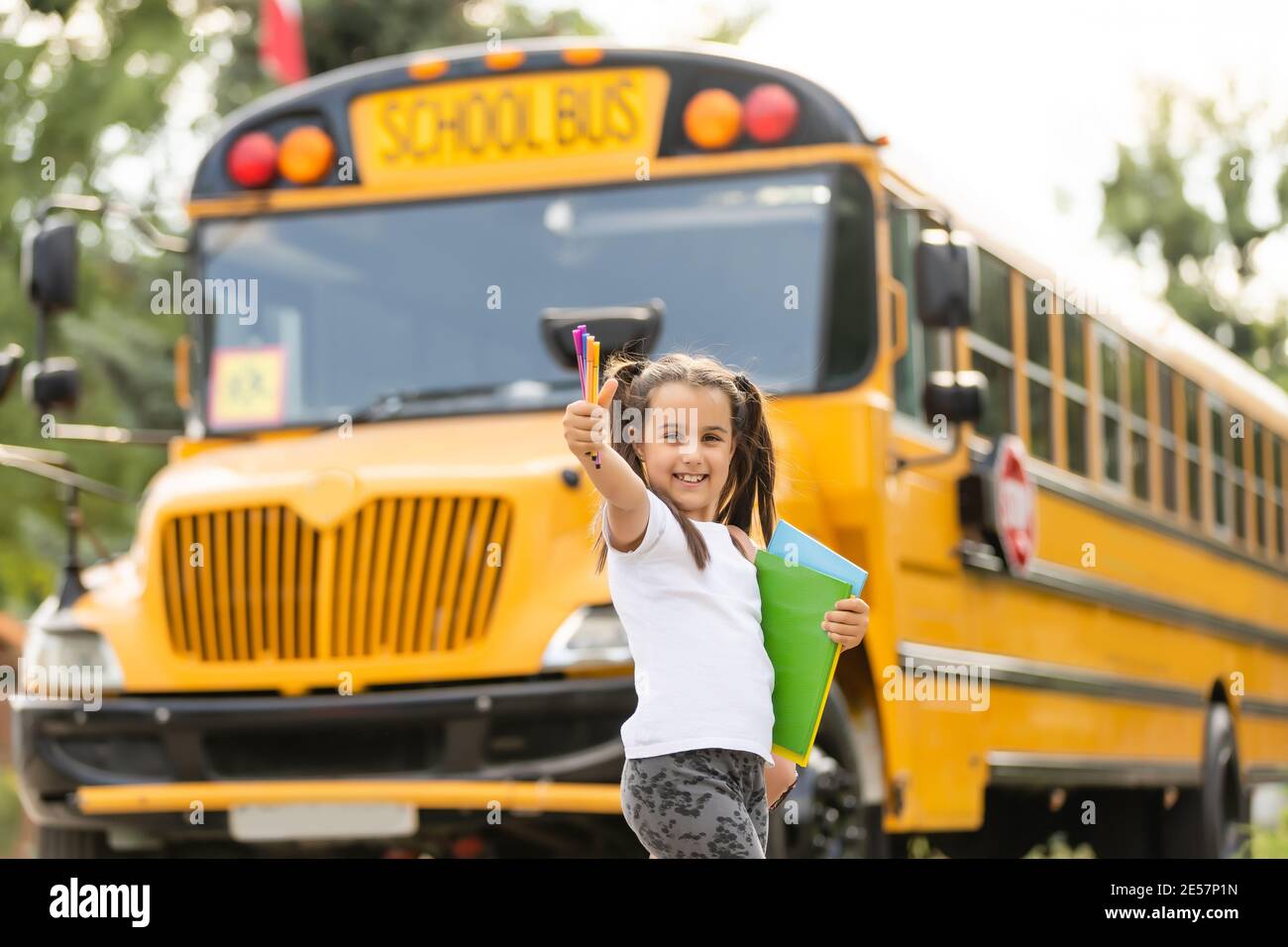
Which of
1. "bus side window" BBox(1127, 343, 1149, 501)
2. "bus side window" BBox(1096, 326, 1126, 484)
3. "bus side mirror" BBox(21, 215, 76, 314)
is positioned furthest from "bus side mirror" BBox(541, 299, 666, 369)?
"bus side window" BBox(1127, 343, 1149, 501)

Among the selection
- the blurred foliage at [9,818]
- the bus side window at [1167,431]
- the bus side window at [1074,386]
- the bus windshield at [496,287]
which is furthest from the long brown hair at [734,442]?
the blurred foliage at [9,818]

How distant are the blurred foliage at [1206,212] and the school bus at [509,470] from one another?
21.6m

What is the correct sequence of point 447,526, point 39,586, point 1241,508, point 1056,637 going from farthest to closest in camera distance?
point 39,586
point 1241,508
point 1056,637
point 447,526

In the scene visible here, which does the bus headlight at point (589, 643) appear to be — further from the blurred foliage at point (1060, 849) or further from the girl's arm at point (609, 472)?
the blurred foliage at point (1060, 849)

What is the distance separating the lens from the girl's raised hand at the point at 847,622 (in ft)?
8.09

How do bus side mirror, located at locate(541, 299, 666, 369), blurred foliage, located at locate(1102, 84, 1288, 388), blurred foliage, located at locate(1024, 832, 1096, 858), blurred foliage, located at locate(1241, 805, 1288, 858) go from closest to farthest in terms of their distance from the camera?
bus side mirror, located at locate(541, 299, 666, 369) → blurred foliage, located at locate(1241, 805, 1288, 858) → blurred foliage, located at locate(1024, 832, 1096, 858) → blurred foliage, located at locate(1102, 84, 1288, 388)

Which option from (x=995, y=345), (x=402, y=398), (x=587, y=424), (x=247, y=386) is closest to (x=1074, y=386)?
(x=995, y=345)

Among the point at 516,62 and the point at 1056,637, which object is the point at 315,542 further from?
→ the point at 1056,637

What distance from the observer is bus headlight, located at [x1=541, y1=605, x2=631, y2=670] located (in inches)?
193

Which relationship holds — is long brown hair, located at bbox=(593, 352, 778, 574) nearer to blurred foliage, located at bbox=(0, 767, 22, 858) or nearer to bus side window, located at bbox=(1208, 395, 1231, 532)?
blurred foliage, located at bbox=(0, 767, 22, 858)

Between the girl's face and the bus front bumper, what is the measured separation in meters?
2.25
